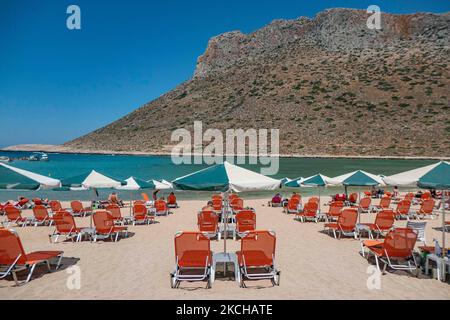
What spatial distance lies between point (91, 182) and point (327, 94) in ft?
224

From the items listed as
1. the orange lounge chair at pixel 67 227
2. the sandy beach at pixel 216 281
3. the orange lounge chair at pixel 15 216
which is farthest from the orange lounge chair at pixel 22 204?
the orange lounge chair at pixel 67 227

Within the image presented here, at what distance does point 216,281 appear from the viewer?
609cm

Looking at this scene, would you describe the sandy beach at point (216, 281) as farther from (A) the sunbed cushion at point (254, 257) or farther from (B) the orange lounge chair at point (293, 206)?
(B) the orange lounge chair at point (293, 206)

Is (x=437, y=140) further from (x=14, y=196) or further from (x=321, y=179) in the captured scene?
(x=14, y=196)

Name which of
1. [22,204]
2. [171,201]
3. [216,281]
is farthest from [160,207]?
[216,281]

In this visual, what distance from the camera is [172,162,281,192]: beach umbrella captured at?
19.9ft

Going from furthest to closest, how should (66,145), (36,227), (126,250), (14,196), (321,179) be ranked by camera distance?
(66,145), (14,196), (321,179), (36,227), (126,250)

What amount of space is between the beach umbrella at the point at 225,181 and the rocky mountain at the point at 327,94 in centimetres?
5631

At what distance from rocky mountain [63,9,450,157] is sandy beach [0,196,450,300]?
5437 cm

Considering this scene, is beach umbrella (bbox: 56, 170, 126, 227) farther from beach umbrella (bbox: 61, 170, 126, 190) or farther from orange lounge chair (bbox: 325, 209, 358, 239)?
orange lounge chair (bbox: 325, 209, 358, 239)

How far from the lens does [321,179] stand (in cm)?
1280

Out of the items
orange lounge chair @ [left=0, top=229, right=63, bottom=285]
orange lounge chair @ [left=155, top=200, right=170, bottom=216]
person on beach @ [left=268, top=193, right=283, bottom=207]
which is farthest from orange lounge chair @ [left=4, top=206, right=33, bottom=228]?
person on beach @ [left=268, top=193, right=283, bottom=207]

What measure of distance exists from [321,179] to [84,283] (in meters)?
8.90
